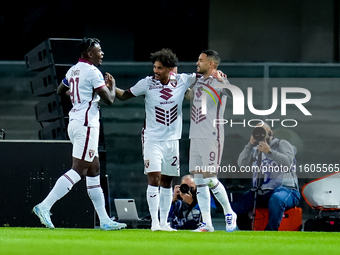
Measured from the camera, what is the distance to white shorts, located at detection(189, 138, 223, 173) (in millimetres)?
6691

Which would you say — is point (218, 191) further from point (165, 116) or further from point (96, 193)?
point (96, 193)

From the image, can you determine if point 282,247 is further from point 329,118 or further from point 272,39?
point 272,39

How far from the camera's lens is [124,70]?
10320mm

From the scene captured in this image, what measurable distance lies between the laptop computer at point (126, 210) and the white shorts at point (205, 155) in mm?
2248

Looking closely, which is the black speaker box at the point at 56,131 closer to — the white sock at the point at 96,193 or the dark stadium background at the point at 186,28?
the white sock at the point at 96,193

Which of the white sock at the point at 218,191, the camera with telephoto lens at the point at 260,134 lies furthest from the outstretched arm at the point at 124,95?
the camera with telephoto lens at the point at 260,134

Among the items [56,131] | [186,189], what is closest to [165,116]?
[186,189]

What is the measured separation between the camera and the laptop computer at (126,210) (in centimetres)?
877

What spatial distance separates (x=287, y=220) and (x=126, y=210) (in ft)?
7.14

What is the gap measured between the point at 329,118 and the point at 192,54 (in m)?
3.10

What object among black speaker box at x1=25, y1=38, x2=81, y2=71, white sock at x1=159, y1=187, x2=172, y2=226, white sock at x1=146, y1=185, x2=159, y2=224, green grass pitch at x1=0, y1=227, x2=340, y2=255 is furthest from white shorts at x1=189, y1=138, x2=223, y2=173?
black speaker box at x1=25, y1=38, x2=81, y2=71

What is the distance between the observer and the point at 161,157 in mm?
6535

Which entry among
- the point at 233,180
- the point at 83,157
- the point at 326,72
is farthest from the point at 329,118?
the point at 83,157

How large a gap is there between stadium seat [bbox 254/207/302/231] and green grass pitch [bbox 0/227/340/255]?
2.38 meters
